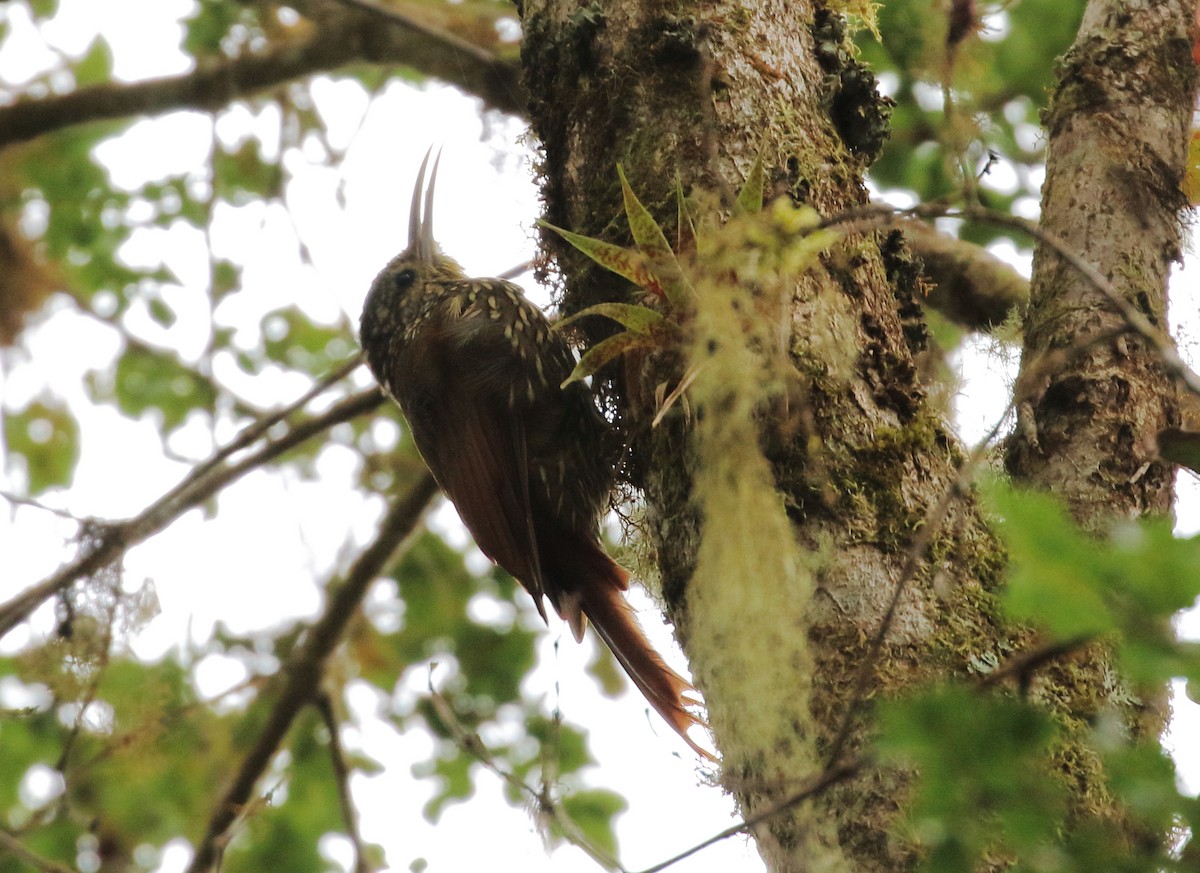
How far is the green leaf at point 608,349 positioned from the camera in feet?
6.75

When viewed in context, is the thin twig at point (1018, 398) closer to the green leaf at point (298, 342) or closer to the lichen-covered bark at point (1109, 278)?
the lichen-covered bark at point (1109, 278)

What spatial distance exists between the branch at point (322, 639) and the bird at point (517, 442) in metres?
0.36

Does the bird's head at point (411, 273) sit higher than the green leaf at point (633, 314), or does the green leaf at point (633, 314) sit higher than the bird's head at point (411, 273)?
the bird's head at point (411, 273)

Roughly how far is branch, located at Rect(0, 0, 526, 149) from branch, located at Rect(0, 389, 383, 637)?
1397mm

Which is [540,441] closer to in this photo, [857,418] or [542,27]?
[542,27]

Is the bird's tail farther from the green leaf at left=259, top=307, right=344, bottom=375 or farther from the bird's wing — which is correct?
the green leaf at left=259, top=307, right=344, bottom=375

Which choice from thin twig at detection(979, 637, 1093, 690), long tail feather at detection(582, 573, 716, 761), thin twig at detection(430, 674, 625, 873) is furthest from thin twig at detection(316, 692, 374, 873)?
thin twig at detection(979, 637, 1093, 690)

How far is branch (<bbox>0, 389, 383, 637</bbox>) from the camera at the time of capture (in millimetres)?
3451

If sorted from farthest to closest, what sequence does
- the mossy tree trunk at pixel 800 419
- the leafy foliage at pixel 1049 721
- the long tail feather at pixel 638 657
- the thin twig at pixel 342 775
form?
1. the thin twig at pixel 342 775
2. the long tail feather at pixel 638 657
3. the mossy tree trunk at pixel 800 419
4. the leafy foliage at pixel 1049 721

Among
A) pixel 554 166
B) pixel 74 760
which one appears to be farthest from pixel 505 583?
pixel 554 166

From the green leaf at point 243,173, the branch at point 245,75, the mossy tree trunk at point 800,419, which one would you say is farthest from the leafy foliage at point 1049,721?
the green leaf at point 243,173

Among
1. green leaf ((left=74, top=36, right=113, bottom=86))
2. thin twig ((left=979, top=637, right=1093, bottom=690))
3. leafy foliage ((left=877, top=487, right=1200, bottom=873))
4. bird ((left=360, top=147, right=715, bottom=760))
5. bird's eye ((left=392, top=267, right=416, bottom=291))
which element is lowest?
leafy foliage ((left=877, top=487, right=1200, bottom=873))

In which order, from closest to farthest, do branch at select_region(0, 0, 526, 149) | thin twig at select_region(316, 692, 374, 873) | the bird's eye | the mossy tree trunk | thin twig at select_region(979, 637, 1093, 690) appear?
thin twig at select_region(979, 637, 1093, 690) < the mossy tree trunk < thin twig at select_region(316, 692, 374, 873) < the bird's eye < branch at select_region(0, 0, 526, 149)

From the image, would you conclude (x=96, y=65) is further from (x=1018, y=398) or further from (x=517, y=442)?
(x=1018, y=398)
